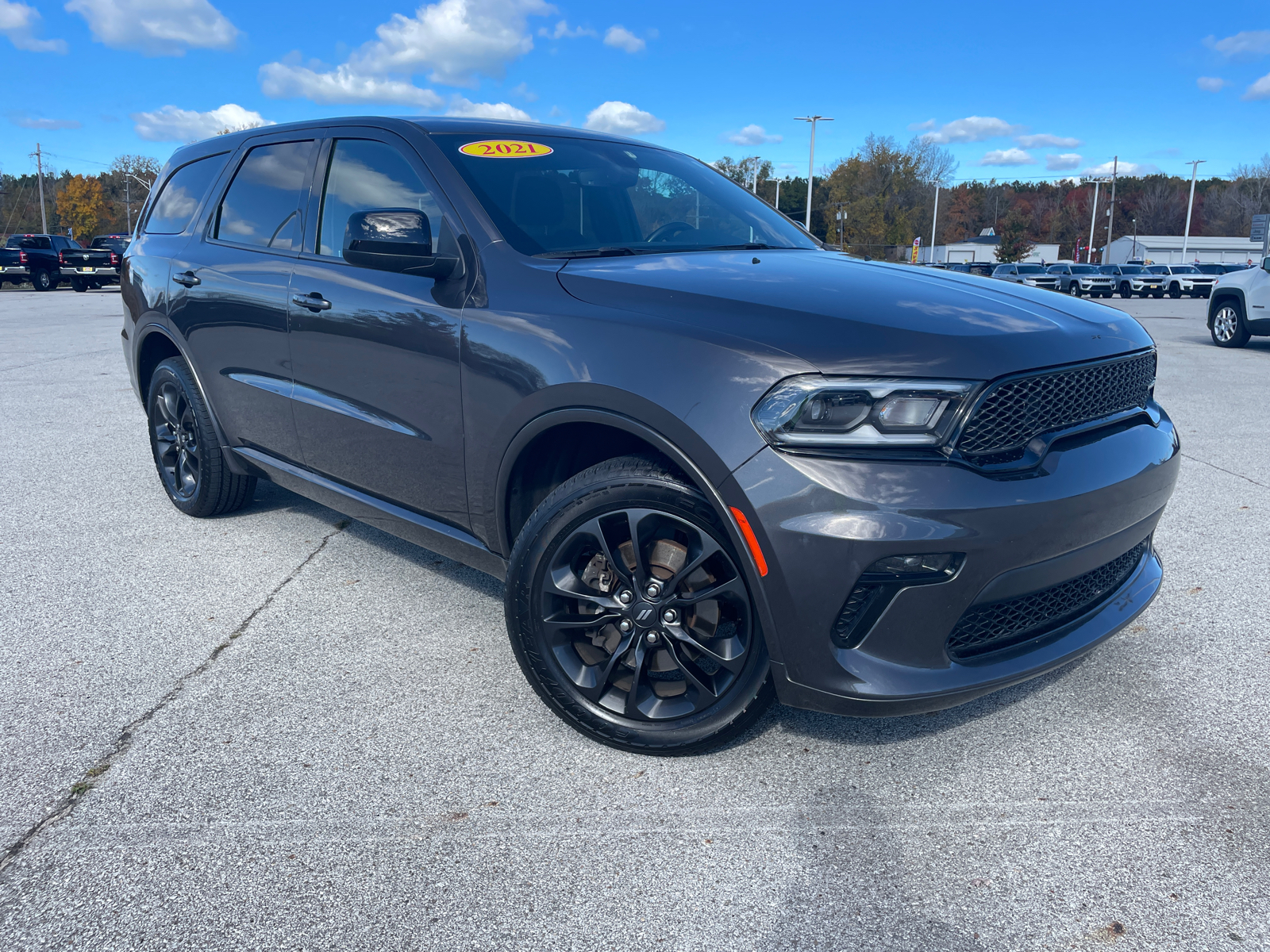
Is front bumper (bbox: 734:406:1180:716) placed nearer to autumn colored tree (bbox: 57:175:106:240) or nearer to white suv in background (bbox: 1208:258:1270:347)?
white suv in background (bbox: 1208:258:1270:347)

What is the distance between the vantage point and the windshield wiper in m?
2.90

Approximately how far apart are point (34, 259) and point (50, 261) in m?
0.44

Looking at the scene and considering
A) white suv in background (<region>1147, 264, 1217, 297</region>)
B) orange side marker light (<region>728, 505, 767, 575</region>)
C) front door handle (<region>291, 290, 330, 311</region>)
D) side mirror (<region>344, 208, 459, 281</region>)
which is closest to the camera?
orange side marker light (<region>728, 505, 767, 575</region>)

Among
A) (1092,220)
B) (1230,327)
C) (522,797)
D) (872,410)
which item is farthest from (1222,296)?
(1092,220)

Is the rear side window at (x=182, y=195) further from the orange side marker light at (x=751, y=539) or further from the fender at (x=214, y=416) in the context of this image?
the orange side marker light at (x=751, y=539)

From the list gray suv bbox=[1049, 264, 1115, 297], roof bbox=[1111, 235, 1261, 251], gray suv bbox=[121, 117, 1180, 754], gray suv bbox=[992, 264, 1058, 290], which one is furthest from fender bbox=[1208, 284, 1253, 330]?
roof bbox=[1111, 235, 1261, 251]

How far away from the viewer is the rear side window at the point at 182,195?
14.6 feet

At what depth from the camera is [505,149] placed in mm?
3320

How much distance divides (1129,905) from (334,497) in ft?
9.54

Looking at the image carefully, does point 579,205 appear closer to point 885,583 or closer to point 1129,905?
point 885,583

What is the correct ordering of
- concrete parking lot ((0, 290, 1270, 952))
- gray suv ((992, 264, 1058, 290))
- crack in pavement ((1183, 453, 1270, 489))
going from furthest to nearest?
gray suv ((992, 264, 1058, 290)) → crack in pavement ((1183, 453, 1270, 489)) → concrete parking lot ((0, 290, 1270, 952))

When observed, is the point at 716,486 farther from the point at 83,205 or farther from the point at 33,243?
the point at 83,205

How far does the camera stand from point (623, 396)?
2.40 metres

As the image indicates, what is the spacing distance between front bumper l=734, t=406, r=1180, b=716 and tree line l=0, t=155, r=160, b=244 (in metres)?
101
